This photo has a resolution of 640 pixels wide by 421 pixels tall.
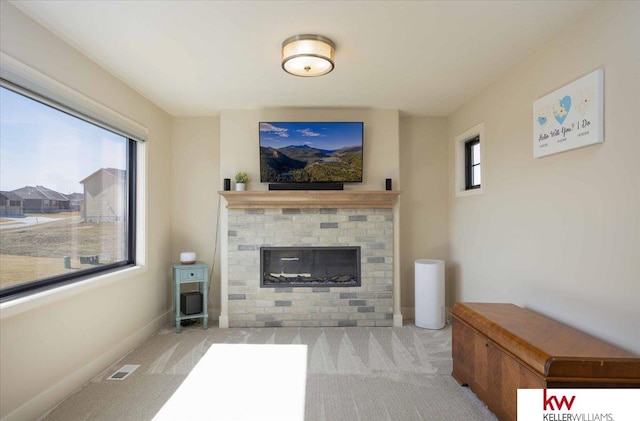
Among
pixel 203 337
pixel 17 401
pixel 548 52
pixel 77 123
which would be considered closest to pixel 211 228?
pixel 203 337

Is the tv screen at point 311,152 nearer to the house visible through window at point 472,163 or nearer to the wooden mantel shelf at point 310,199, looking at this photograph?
the wooden mantel shelf at point 310,199

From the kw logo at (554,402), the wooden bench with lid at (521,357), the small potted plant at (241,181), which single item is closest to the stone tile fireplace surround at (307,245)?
the small potted plant at (241,181)

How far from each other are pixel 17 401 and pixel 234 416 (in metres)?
1.26

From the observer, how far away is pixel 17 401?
81.3 inches

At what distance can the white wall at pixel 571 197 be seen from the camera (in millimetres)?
1877

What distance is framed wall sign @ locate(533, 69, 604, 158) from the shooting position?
2.04 meters

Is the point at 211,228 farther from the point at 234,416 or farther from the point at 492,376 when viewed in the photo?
the point at 492,376

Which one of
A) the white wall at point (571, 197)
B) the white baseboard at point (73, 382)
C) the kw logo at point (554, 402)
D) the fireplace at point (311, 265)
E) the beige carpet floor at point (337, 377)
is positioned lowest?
the beige carpet floor at point (337, 377)

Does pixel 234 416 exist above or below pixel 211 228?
below

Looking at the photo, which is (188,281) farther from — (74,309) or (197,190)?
(74,309)

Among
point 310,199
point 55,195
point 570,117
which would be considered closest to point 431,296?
point 310,199

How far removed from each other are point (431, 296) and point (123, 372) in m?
3.06

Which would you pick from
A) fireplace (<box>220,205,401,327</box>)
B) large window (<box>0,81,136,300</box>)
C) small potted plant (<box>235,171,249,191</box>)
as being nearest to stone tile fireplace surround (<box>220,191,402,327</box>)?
fireplace (<box>220,205,401,327</box>)

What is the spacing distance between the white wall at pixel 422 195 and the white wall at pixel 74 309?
117 inches
